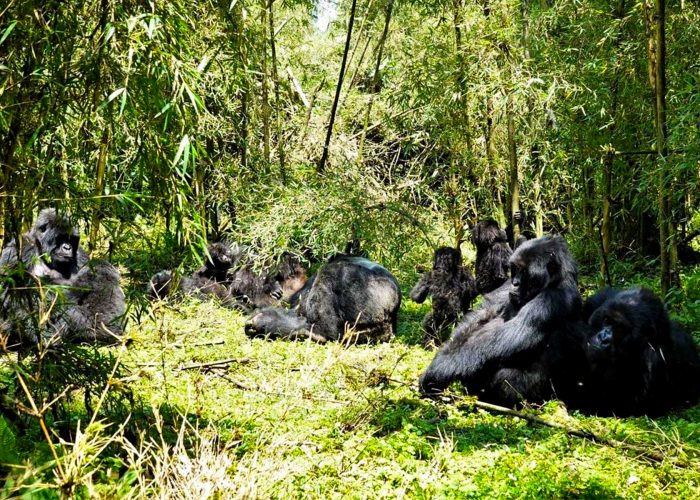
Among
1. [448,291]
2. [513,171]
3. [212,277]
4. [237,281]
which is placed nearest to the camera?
[448,291]

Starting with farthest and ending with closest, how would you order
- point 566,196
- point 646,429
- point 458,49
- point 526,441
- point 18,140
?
point 566,196 → point 458,49 → point 646,429 → point 526,441 → point 18,140

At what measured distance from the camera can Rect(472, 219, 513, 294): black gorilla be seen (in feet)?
20.5

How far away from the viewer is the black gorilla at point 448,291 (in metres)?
6.41

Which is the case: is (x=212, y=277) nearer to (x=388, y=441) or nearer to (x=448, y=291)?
(x=448, y=291)

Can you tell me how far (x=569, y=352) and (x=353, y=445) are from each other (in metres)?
1.63

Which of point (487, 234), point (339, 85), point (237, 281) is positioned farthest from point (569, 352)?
point (237, 281)

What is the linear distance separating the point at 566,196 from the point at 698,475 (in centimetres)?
599

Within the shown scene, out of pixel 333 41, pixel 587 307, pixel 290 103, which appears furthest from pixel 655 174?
pixel 333 41

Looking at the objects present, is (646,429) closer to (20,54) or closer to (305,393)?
(305,393)

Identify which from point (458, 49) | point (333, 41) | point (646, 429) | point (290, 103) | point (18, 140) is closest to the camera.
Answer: point (18, 140)

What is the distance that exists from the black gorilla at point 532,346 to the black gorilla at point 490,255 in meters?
1.19

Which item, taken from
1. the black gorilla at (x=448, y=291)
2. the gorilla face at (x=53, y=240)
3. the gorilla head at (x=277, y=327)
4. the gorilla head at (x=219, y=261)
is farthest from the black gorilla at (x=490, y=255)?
the gorilla head at (x=219, y=261)

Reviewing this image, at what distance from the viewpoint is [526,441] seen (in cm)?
405

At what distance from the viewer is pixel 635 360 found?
181 inches
